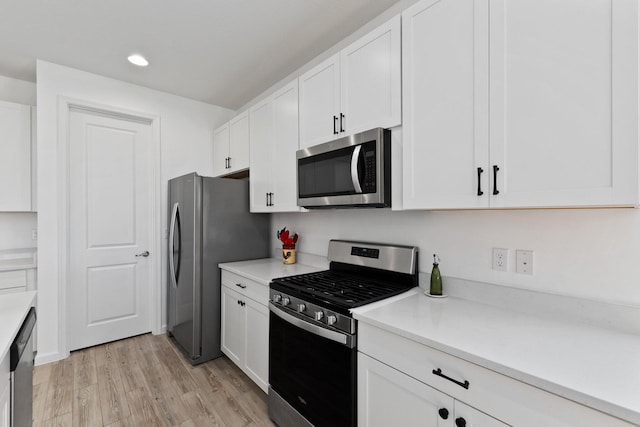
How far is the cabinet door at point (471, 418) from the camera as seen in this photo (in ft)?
3.11

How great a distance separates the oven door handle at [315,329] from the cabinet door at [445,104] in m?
0.72

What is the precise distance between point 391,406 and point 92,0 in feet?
9.27

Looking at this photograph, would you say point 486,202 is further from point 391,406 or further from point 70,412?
point 70,412

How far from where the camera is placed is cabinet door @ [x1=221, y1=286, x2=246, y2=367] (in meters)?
2.35

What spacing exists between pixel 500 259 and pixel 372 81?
115cm

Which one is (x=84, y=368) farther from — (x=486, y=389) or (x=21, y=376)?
(x=486, y=389)

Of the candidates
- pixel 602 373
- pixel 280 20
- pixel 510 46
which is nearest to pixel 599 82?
pixel 510 46

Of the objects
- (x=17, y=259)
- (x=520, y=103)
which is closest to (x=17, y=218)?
(x=17, y=259)

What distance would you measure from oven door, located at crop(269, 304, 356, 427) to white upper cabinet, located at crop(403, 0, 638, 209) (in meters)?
0.83

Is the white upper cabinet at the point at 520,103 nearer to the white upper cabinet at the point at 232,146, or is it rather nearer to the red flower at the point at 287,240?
the red flower at the point at 287,240

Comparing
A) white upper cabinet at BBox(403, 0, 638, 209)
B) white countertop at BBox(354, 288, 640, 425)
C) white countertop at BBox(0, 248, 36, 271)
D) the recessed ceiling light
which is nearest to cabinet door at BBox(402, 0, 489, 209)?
white upper cabinet at BBox(403, 0, 638, 209)

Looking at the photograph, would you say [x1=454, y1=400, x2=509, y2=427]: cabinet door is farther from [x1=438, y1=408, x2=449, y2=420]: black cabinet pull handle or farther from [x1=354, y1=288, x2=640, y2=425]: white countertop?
[x1=354, y1=288, x2=640, y2=425]: white countertop

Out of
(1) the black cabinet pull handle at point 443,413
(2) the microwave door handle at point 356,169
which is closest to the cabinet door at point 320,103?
(2) the microwave door handle at point 356,169

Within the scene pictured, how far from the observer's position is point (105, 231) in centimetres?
303
